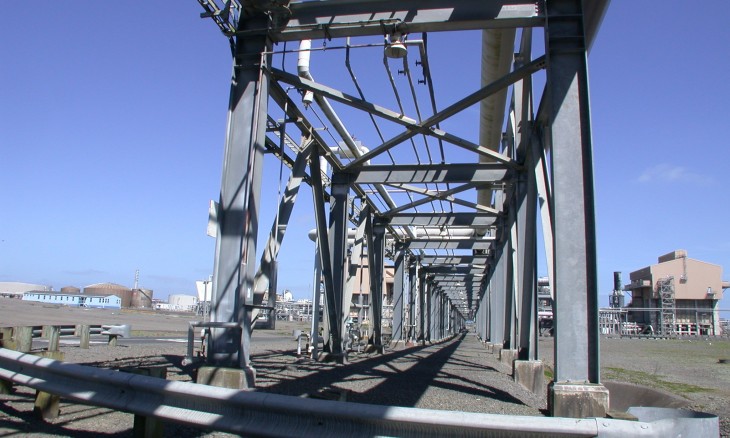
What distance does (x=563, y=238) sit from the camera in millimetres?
7535

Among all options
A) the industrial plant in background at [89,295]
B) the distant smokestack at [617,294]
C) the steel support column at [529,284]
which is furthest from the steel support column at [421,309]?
the industrial plant in background at [89,295]

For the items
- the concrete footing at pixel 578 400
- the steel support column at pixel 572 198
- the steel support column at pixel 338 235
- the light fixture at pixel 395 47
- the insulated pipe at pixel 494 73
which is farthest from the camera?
the steel support column at pixel 338 235

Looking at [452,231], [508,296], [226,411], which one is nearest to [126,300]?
[452,231]

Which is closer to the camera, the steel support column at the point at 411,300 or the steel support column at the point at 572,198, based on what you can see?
the steel support column at the point at 572,198

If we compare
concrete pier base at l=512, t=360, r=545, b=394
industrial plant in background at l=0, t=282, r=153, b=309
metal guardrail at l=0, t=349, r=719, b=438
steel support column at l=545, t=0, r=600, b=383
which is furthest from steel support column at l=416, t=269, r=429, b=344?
industrial plant in background at l=0, t=282, r=153, b=309

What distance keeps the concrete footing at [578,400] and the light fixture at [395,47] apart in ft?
17.3

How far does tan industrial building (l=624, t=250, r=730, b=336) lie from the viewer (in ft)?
246

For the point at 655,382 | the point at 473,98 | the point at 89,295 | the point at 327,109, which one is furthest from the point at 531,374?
the point at 89,295

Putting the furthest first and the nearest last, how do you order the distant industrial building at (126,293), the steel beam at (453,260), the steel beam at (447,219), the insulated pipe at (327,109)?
the distant industrial building at (126,293) < the steel beam at (453,260) < the steel beam at (447,219) < the insulated pipe at (327,109)

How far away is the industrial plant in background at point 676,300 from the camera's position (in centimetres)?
7331

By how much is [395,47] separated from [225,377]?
540cm

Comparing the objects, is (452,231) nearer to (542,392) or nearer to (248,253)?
(542,392)

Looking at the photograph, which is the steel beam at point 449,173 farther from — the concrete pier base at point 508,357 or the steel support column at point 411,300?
the steel support column at point 411,300

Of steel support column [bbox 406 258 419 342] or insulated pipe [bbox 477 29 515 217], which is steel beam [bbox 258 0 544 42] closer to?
insulated pipe [bbox 477 29 515 217]
